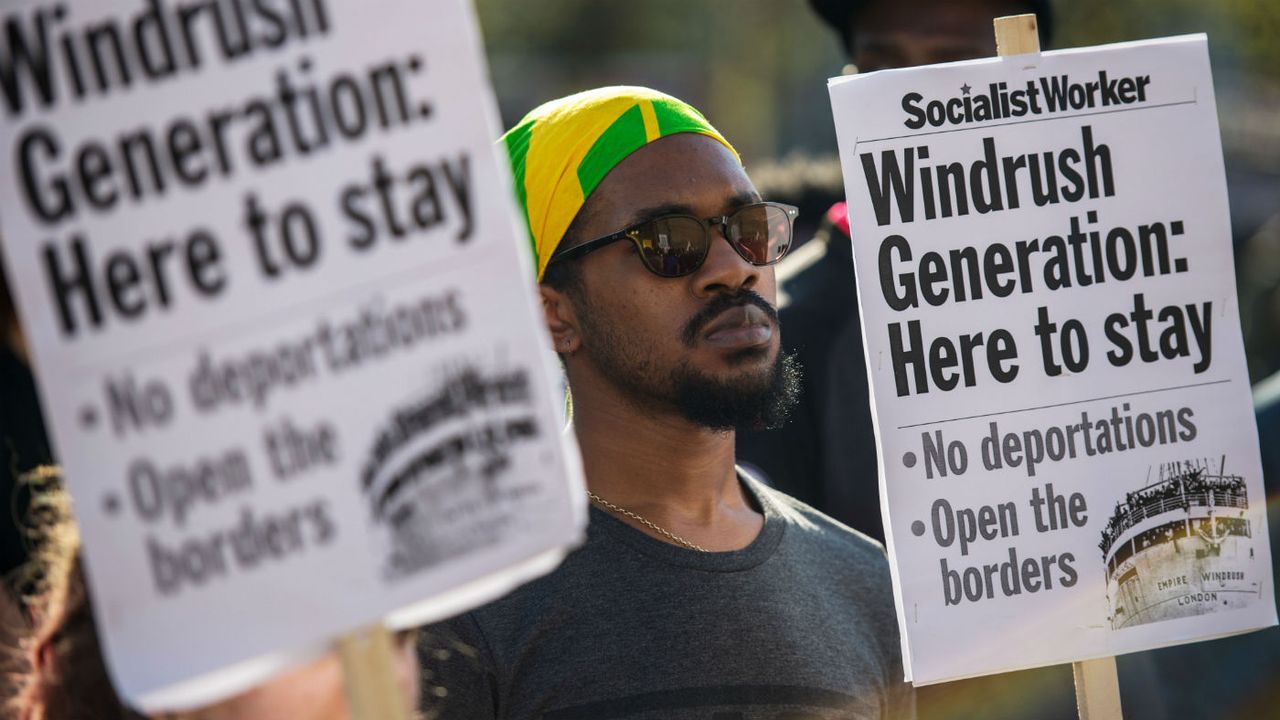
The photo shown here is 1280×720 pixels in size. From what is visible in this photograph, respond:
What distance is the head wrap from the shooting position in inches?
111

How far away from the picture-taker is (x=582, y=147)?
9.32 ft

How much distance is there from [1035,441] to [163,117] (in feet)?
4.92

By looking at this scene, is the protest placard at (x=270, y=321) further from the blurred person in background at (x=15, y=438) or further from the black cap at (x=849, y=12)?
the black cap at (x=849, y=12)

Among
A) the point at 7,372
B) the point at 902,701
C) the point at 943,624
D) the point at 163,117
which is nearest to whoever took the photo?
the point at 163,117

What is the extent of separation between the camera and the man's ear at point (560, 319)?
2.86 metres

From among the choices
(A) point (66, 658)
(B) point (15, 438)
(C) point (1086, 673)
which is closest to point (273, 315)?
(A) point (66, 658)

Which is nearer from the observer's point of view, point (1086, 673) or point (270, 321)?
point (270, 321)

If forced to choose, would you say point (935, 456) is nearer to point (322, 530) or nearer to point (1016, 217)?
point (1016, 217)

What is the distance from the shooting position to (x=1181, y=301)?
2510mm

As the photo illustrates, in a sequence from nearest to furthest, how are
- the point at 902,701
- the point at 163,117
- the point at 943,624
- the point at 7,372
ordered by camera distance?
1. the point at 163,117
2. the point at 943,624
3. the point at 902,701
4. the point at 7,372

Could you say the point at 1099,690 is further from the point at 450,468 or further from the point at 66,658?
the point at 66,658

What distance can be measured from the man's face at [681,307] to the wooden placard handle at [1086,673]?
562 millimetres

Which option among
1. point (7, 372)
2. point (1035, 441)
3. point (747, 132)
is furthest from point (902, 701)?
point (747, 132)

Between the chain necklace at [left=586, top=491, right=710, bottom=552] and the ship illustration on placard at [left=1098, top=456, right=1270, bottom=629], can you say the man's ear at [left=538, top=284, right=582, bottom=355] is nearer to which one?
the chain necklace at [left=586, top=491, right=710, bottom=552]
